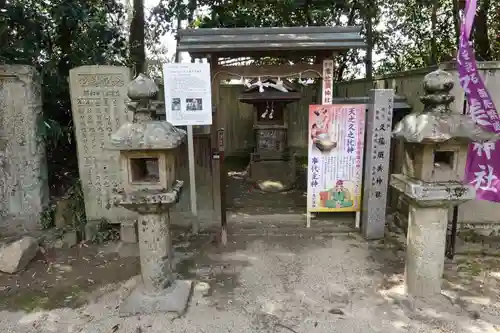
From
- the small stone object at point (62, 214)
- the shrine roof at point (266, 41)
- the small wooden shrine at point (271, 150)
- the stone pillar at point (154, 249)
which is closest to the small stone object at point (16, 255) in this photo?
the small stone object at point (62, 214)

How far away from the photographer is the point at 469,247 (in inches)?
207

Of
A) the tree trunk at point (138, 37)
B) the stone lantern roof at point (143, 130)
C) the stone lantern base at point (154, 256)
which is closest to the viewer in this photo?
the stone lantern roof at point (143, 130)

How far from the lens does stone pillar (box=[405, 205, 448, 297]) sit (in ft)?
12.3

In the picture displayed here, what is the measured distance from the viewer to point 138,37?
966 cm

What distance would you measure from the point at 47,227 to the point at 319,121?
4.83m

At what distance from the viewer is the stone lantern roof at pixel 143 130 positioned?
354 centimetres

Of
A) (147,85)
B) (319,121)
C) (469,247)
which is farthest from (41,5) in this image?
(469,247)

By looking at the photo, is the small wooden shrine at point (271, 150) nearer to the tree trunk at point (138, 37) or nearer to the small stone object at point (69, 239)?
the tree trunk at point (138, 37)

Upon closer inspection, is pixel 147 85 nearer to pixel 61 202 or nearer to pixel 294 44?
pixel 294 44

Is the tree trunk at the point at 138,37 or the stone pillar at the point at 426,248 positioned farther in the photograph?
the tree trunk at the point at 138,37

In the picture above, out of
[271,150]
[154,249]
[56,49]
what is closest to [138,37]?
[56,49]

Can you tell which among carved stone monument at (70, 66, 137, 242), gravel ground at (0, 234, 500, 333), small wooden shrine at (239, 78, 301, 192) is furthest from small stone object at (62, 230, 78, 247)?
small wooden shrine at (239, 78, 301, 192)

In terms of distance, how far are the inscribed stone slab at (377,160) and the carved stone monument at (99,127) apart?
383 centimetres

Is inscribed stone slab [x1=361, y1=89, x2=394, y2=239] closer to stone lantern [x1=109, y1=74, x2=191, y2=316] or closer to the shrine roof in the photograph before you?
the shrine roof
